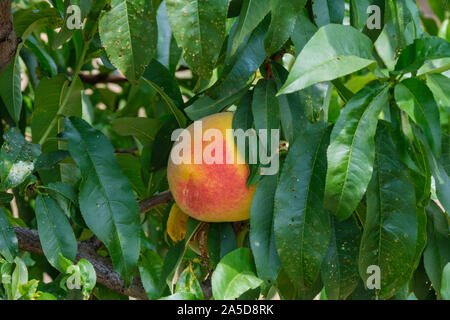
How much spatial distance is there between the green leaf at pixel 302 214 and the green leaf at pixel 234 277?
0.04 meters

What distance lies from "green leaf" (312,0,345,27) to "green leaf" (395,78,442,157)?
11 centimetres

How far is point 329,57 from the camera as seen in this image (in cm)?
60

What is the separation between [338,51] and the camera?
0.61m

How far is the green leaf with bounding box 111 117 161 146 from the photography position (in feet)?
2.98

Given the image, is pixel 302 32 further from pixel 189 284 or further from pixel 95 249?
pixel 95 249

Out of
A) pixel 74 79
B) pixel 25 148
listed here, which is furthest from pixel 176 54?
pixel 25 148

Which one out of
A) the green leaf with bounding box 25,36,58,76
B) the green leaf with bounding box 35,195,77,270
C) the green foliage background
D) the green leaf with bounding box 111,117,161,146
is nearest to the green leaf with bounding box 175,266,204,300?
the green foliage background

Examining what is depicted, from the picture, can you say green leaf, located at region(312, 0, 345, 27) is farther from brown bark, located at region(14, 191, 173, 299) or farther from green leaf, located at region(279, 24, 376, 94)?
brown bark, located at region(14, 191, 173, 299)

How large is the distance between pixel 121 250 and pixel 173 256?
0.36 feet

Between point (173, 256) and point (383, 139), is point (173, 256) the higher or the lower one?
the lower one

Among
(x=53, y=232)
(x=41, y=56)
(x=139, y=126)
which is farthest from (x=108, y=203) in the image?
(x=41, y=56)

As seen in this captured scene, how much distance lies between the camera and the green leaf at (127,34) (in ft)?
2.13

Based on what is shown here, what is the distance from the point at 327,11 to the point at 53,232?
39 cm

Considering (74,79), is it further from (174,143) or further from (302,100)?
(302,100)
